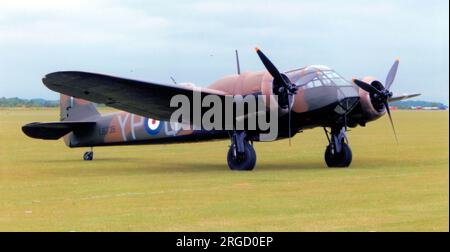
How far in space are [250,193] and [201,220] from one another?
11.3ft

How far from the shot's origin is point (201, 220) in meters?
12.5

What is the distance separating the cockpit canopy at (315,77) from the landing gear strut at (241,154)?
5.87 ft

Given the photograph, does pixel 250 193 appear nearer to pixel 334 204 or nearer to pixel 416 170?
pixel 334 204

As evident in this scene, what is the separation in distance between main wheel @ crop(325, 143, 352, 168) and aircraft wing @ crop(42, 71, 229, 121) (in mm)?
3225

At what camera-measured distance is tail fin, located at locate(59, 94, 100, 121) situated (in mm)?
26375

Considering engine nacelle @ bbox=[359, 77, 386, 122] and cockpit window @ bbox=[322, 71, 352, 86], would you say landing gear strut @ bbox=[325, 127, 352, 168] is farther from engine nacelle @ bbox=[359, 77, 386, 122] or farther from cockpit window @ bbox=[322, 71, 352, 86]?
cockpit window @ bbox=[322, 71, 352, 86]

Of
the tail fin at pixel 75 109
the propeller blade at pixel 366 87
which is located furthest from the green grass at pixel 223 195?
the propeller blade at pixel 366 87

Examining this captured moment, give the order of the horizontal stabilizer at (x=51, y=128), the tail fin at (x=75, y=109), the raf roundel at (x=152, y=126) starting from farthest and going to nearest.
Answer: the tail fin at (x=75, y=109) → the horizontal stabilizer at (x=51, y=128) → the raf roundel at (x=152, y=126)

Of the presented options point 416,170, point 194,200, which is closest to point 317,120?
point 416,170

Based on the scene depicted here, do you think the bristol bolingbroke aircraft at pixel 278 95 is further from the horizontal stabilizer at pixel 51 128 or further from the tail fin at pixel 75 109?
the tail fin at pixel 75 109

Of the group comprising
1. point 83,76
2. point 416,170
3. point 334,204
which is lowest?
point 334,204

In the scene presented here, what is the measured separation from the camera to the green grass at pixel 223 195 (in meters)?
12.2

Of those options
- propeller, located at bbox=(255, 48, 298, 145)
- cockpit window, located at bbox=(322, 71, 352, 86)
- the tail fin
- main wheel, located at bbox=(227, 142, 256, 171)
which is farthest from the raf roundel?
cockpit window, located at bbox=(322, 71, 352, 86)

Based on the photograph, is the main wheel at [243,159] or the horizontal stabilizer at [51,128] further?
the horizontal stabilizer at [51,128]
